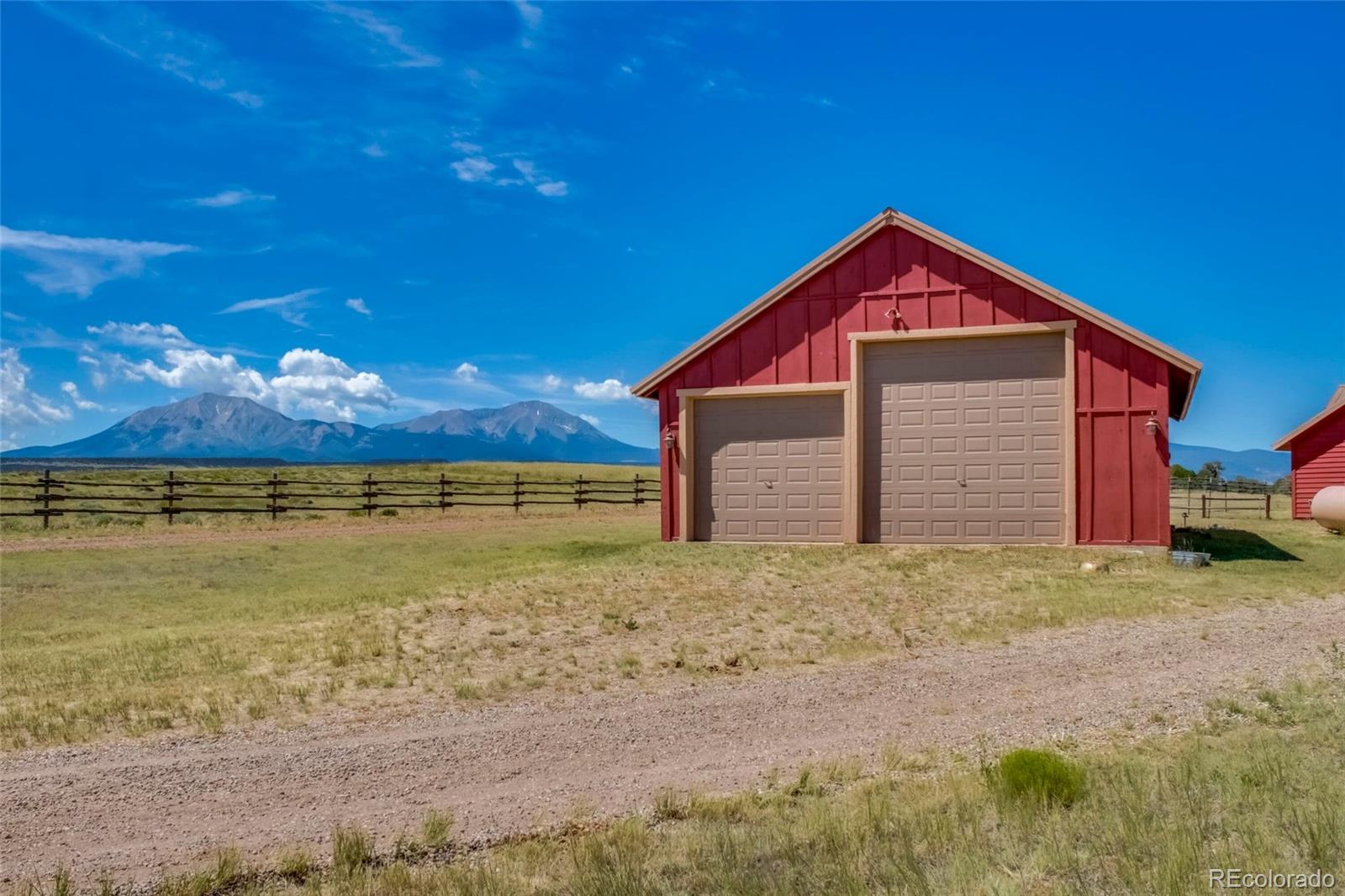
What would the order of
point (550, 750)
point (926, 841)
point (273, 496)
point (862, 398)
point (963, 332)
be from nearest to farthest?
point (926, 841) → point (550, 750) → point (963, 332) → point (862, 398) → point (273, 496)

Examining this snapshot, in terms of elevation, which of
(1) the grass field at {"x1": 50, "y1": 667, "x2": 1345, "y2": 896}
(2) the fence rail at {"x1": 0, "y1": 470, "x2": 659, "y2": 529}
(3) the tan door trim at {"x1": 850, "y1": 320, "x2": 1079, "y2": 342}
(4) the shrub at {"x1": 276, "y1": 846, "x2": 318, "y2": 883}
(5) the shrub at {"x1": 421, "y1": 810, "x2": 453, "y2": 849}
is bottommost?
(4) the shrub at {"x1": 276, "y1": 846, "x2": 318, "y2": 883}

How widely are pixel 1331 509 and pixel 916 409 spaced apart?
12592 mm

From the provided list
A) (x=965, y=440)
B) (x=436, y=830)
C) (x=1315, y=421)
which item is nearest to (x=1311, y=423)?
(x=1315, y=421)

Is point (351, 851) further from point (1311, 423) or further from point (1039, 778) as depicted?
point (1311, 423)

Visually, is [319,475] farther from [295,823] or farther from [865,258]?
[295,823]

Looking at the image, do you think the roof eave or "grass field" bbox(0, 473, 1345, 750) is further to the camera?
the roof eave

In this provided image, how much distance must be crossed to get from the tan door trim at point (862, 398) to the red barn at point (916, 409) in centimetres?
3

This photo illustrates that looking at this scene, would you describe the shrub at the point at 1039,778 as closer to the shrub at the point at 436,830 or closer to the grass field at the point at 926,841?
the grass field at the point at 926,841

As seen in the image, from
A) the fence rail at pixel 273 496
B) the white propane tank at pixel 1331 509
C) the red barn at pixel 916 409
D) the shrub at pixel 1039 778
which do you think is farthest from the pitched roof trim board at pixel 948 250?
the shrub at pixel 1039 778

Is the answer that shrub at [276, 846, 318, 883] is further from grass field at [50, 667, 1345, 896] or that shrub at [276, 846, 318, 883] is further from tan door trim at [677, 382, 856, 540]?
tan door trim at [677, 382, 856, 540]

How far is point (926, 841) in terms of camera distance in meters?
4.12

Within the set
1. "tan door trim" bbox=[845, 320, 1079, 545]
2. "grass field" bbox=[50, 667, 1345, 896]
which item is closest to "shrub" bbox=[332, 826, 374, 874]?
"grass field" bbox=[50, 667, 1345, 896]

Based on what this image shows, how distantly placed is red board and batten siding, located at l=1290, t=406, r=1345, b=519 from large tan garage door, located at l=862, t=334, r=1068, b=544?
15570mm

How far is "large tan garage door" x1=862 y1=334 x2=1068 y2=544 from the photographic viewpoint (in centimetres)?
1620
